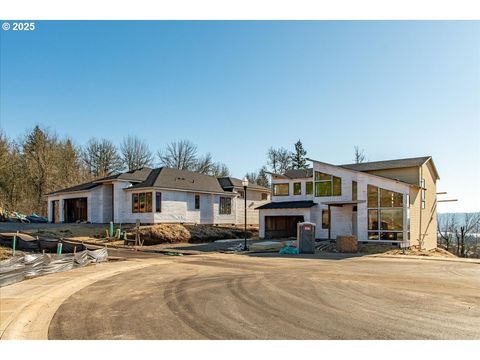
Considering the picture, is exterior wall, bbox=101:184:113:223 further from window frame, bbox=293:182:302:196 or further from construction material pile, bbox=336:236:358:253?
construction material pile, bbox=336:236:358:253

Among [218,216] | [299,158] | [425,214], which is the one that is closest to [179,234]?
[218,216]

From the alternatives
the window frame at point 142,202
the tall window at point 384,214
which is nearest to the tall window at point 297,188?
the tall window at point 384,214

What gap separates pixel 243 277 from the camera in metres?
12.5

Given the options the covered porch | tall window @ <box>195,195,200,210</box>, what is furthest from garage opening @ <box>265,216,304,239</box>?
tall window @ <box>195,195,200,210</box>

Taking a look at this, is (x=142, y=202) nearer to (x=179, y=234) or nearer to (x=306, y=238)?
(x=179, y=234)

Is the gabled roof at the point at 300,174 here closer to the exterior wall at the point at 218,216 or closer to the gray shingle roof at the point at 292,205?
the gray shingle roof at the point at 292,205

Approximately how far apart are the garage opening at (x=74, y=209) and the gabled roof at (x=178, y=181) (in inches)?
289

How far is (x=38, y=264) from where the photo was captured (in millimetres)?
13016

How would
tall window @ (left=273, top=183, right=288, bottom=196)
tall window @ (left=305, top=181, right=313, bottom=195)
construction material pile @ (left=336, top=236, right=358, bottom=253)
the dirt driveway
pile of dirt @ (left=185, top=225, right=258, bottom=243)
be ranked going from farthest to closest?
tall window @ (left=273, top=183, right=288, bottom=196) < tall window @ (left=305, top=181, right=313, bottom=195) < pile of dirt @ (left=185, top=225, right=258, bottom=243) < construction material pile @ (left=336, top=236, right=358, bottom=253) < the dirt driveway

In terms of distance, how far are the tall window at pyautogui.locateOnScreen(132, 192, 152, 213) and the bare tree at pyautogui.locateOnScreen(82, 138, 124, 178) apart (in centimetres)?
2477

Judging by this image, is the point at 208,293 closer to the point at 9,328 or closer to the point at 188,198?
the point at 9,328

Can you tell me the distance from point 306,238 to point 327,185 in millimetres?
7770

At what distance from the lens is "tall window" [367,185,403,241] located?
23781mm

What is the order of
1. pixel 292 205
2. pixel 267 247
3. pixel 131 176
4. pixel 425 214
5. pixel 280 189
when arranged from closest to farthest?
pixel 267 247 < pixel 425 214 < pixel 292 205 < pixel 280 189 < pixel 131 176
